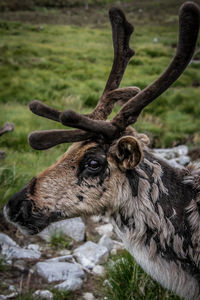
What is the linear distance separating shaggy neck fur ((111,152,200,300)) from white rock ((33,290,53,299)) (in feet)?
4.03

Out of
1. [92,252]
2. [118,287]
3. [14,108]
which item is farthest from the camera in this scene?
[14,108]

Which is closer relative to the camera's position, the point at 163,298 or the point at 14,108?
the point at 163,298

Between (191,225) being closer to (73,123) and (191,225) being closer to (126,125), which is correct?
(126,125)

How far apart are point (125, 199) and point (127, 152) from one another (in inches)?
13.6

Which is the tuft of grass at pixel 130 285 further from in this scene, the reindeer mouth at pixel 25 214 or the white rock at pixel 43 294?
the reindeer mouth at pixel 25 214

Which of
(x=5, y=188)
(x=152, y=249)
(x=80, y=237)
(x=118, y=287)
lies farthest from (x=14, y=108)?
(x=152, y=249)

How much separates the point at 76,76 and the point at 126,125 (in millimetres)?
10402

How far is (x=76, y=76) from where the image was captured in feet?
41.2

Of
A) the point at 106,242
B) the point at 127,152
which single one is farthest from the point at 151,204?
the point at 106,242

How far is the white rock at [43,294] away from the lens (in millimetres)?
3228

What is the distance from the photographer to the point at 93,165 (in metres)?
2.50

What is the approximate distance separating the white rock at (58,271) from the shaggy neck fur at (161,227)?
1410 mm

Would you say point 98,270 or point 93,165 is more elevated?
point 93,165

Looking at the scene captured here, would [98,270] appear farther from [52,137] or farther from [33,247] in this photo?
[52,137]
